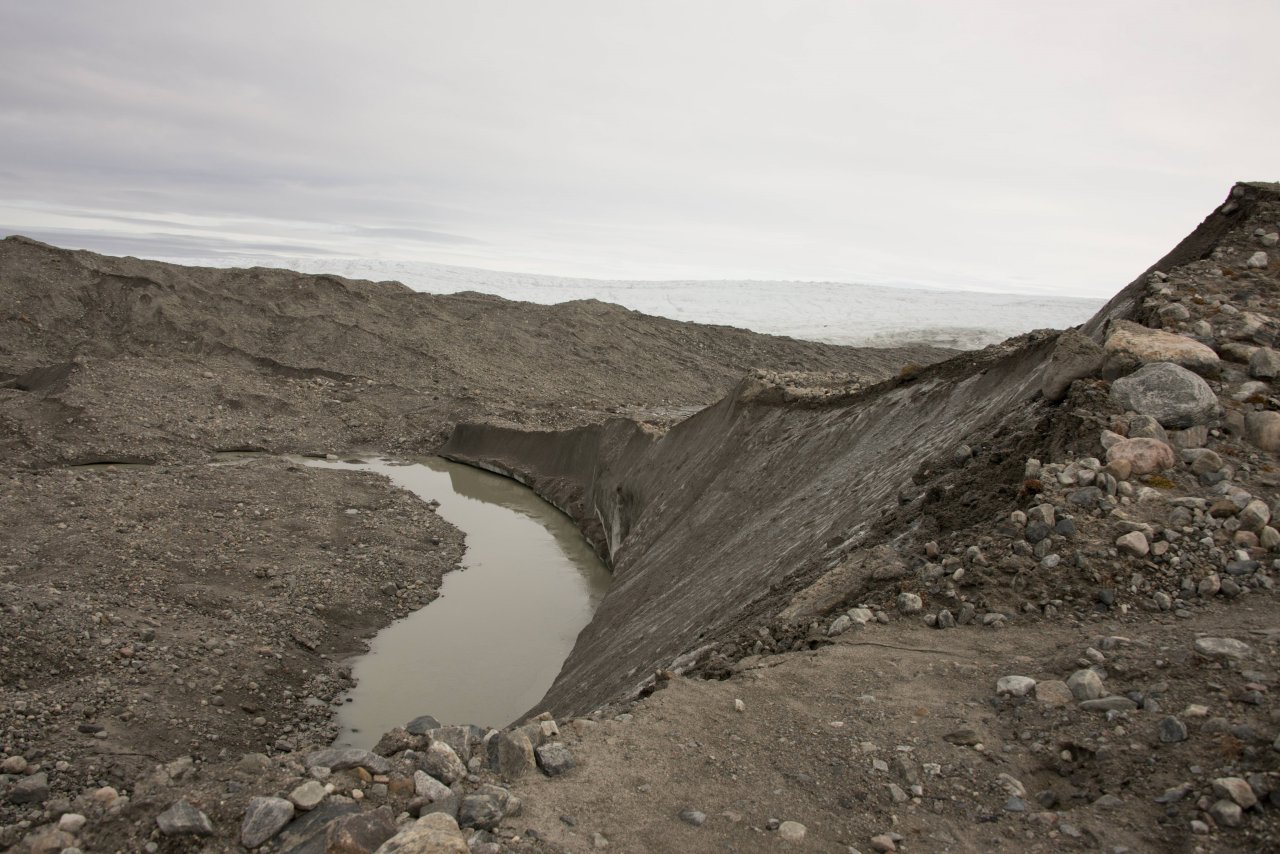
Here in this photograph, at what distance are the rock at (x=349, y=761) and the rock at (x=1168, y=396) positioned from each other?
3668mm

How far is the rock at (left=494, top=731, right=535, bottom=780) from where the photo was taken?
2836mm

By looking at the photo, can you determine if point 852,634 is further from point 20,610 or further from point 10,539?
point 10,539

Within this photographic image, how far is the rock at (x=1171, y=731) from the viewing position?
2.53 m

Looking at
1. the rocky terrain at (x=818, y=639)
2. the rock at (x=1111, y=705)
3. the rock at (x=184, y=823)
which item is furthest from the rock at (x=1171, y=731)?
the rock at (x=184, y=823)

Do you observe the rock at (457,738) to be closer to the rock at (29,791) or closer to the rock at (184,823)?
the rock at (184,823)

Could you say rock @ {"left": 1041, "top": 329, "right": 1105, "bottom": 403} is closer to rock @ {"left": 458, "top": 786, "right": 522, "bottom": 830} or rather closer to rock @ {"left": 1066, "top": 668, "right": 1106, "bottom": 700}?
rock @ {"left": 1066, "top": 668, "right": 1106, "bottom": 700}

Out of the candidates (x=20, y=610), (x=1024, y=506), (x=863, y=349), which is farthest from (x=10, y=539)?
(x=863, y=349)

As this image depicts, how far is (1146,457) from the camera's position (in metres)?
3.81

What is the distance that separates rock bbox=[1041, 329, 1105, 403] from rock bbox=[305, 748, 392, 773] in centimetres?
384

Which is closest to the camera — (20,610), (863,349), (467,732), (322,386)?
(467,732)

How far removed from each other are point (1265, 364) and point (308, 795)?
4.67m

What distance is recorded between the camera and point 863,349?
37375 mm

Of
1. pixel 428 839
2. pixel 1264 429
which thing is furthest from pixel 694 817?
pixel 1264 429

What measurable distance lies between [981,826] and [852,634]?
4.18ft
